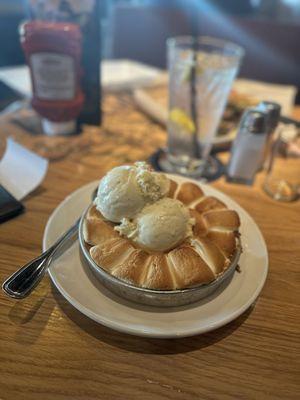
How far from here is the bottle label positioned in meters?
0.92

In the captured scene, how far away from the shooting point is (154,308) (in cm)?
53

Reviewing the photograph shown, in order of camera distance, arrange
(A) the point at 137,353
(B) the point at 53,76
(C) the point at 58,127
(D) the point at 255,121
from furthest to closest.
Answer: (C) the point at 58,127 → (B) the point at 53,76 → (D) the point at 255,121 → (A) the point at 137,353

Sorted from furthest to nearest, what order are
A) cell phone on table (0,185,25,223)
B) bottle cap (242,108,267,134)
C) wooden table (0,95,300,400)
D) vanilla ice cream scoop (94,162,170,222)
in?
bottle cap (242,108,267,134) < cell phone on table (0,185,25,223) < vanilla ice cream scoop (94,162,170,222) < wooden table (0,95,300,400)

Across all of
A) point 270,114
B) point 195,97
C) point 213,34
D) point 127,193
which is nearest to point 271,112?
point 270,114

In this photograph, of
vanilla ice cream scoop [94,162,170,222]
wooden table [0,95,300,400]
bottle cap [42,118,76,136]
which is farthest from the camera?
bottle cap [42,118,76,136]

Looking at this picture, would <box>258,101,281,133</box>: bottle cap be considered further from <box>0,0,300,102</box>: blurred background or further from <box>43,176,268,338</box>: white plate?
<box>0,0,300,102</box>: blurred background

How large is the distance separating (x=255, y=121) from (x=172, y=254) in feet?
Answer: 1.49

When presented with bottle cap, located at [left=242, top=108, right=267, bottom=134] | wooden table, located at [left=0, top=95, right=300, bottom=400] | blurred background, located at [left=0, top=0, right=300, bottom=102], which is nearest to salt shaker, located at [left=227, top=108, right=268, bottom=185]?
bottle cap, located at [left=242, top=108, right=267, bottom=134]

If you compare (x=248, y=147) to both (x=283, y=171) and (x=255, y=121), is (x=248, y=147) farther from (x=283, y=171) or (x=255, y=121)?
(x=283, y=171)

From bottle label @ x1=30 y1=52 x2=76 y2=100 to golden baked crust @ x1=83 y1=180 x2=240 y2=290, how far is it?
49cm

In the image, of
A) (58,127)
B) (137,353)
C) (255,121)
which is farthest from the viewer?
(58,127)

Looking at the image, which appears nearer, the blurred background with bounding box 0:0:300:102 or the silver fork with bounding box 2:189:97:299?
the silver fork with bounding box 2:189:97:299

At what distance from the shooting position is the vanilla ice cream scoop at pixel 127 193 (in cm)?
58

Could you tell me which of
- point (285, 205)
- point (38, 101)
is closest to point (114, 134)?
point (38, 101)
